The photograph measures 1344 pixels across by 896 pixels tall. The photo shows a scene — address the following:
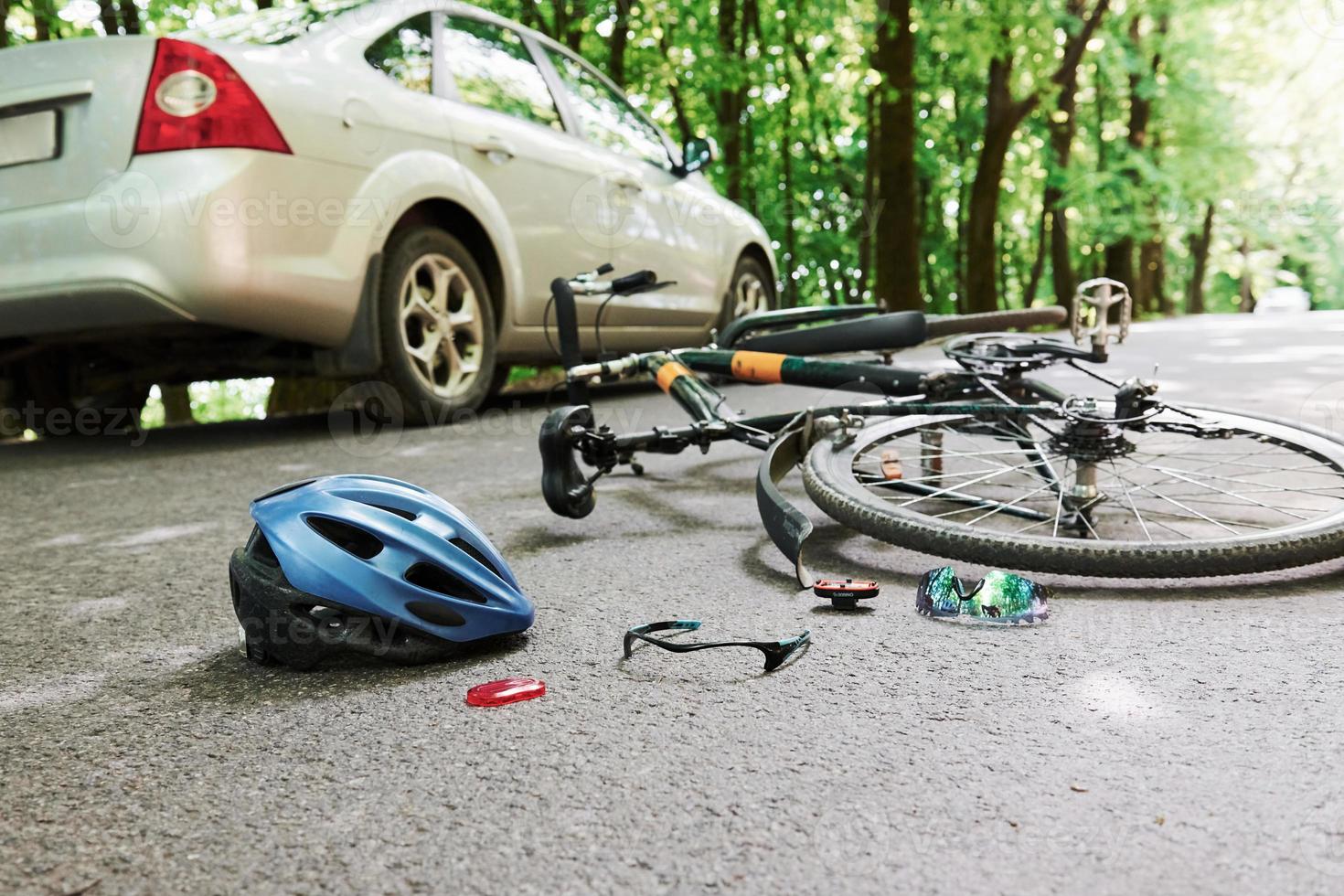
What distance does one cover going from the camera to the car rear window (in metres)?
4.93

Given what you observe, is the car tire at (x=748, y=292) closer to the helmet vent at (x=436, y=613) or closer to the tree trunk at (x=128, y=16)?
the helmet vent at (x=436, y=613)

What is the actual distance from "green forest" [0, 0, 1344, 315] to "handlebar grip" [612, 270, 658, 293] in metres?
7.76

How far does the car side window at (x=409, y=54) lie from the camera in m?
5.26

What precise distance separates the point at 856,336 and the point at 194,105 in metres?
2.89

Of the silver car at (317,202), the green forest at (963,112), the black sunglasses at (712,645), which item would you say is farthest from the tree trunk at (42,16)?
the black sunglasses at (712,645)

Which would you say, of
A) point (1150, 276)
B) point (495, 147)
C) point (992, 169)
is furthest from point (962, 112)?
point (495, 147)

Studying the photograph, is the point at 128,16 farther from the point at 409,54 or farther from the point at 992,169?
the point at 992,169

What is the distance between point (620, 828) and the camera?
1351 millimetres

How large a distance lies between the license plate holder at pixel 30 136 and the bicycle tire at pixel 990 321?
3.61 meters

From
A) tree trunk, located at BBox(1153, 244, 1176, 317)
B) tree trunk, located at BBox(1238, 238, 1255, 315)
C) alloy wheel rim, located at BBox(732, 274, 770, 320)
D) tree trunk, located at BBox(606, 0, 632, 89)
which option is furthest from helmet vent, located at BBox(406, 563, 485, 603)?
tree trunk, located at BBox(1238, 238, 1255, 315)

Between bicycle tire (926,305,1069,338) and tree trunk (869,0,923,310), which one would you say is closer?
bicycle tire (926,305,1069,338)

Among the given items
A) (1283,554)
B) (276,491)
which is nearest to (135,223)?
(276,491)

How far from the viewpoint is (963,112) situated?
22.0m

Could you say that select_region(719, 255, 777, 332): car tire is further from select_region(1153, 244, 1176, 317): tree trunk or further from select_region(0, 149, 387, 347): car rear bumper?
select_region(1153, 244, 1176, 317): tree trunk
